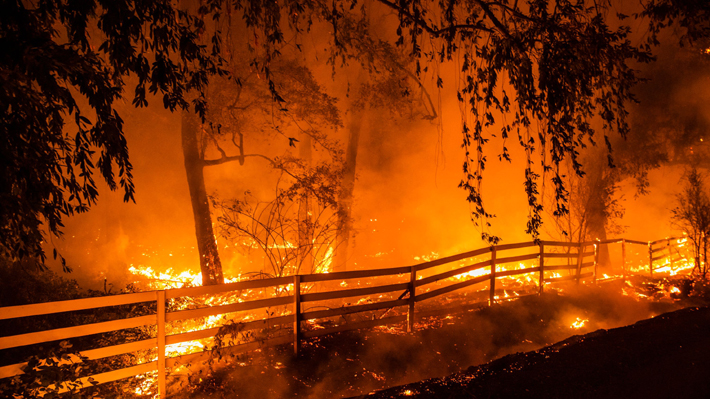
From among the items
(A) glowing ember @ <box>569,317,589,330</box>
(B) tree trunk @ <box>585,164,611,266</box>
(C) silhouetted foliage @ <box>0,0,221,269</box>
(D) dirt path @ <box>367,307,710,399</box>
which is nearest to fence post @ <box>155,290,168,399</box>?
(C) silhouetted foliage @ <box>0,0,221,269</box>

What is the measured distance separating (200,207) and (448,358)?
10.2 m

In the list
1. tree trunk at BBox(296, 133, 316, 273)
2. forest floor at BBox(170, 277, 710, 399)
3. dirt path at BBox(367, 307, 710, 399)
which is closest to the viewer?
dirt path at BBox(367, 307, 710, 399)

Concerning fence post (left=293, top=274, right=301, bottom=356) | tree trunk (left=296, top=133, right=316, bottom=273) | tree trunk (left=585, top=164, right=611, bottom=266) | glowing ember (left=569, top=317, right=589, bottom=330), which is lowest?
glowing ember (left=569, top=317, right=589, bottom=330)

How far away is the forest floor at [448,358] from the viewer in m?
5.11

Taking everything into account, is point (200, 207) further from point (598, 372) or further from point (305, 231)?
point (598, 372)

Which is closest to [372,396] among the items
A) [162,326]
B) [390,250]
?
[162,326]

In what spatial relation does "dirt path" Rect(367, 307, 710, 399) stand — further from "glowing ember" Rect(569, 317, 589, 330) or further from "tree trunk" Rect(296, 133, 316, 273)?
"tree trunk" Rect(296, 133, 316, 273)

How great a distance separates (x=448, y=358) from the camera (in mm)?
6859

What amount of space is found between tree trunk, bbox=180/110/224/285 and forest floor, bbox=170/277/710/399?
827 cm

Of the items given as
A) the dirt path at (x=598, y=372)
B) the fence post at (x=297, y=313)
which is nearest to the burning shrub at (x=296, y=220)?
the fence post at (x=297, y=313)

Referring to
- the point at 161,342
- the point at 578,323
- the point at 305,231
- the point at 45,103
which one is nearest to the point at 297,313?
the point at 161,342

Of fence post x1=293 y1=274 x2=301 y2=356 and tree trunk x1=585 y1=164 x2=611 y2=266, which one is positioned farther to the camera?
tree trunk x1=585 y1=164 x2=611 y2=266

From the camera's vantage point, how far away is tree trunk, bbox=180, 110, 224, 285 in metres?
13.9

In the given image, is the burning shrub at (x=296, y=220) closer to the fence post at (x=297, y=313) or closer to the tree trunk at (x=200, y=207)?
the tree trunk at (x=200, y=207)
